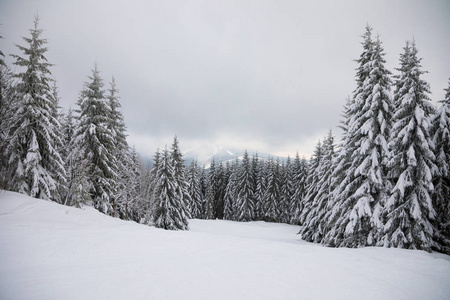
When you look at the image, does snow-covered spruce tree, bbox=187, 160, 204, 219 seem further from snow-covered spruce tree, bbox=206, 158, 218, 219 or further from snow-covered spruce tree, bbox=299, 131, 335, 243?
snow-covered spruce tree, bbox=299, 131, 335, 243

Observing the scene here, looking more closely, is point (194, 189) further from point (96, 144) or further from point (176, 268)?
point (176, 268)

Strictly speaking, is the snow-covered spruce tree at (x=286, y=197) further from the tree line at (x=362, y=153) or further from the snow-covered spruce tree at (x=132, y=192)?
the snow-covered spruce tree at (x=132, y=192)

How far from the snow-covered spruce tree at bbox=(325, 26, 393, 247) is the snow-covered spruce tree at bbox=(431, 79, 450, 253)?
2.70 m

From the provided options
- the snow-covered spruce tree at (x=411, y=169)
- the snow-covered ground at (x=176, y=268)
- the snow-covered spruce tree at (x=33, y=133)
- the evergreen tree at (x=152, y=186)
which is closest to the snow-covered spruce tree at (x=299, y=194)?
the evergreen tree at (x=152, y=186)

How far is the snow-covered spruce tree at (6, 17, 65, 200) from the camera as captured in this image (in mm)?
14172

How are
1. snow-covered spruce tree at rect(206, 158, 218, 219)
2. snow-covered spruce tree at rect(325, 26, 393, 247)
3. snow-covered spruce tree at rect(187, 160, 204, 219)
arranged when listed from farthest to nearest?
snow-covered spruce tree at rect(206, 158, 218, 219) → snow-covered spruce tree at rect(187, 160, 204, 219) → snow-covered spruce tree at rect(325, 26, 393, 247)

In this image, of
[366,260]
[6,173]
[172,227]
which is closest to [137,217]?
[172,227]

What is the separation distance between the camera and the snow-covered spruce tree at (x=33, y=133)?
14.2 metres

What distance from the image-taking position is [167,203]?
2495 centimetres

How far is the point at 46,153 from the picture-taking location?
1566cm

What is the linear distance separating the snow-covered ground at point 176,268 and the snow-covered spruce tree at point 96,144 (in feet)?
25.5

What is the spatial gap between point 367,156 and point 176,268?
1384cm

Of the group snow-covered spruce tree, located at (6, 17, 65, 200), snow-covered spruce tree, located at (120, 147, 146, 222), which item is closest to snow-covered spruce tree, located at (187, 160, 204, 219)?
snow-covered spruce tree, located at (120, 147, 146, 222)

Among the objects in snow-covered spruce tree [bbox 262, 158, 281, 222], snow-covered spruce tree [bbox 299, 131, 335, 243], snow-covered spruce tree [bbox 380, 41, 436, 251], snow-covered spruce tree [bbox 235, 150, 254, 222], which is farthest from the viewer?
snow-covered spruce tree [bbox 235, 150, 254, 222]
